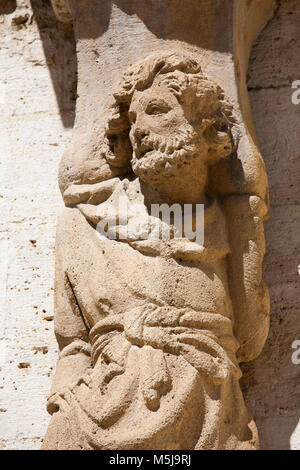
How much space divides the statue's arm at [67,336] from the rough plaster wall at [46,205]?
432mm

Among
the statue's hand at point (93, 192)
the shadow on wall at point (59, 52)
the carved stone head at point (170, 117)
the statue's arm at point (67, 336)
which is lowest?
the statue's arm at point (67, 336)

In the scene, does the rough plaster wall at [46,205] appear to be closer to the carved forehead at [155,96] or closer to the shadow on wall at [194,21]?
the shadow on wall at [194,21]

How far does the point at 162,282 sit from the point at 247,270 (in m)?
0.36

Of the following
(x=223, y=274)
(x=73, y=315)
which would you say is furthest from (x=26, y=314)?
(x=223, y=274)

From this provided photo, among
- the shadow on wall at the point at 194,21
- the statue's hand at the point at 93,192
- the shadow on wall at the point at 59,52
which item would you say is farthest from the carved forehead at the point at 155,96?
the shadow on wall at the point at 59,52

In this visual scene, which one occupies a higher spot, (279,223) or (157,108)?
(157,108)

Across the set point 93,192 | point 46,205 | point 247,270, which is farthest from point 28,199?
point 247,270

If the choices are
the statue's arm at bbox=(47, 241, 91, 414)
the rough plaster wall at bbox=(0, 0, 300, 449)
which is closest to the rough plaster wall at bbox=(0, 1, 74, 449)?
the rough plaster wall at bbox=(0, 0, 300, 449)

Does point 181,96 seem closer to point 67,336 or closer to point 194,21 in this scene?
point 194,21

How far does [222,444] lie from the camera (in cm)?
324

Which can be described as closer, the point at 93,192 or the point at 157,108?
the point at 157,108

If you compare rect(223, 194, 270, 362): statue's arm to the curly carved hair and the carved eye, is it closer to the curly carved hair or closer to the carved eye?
the curly carved hair

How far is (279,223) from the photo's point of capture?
13.2ft

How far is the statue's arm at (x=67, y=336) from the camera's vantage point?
11.3 feet
